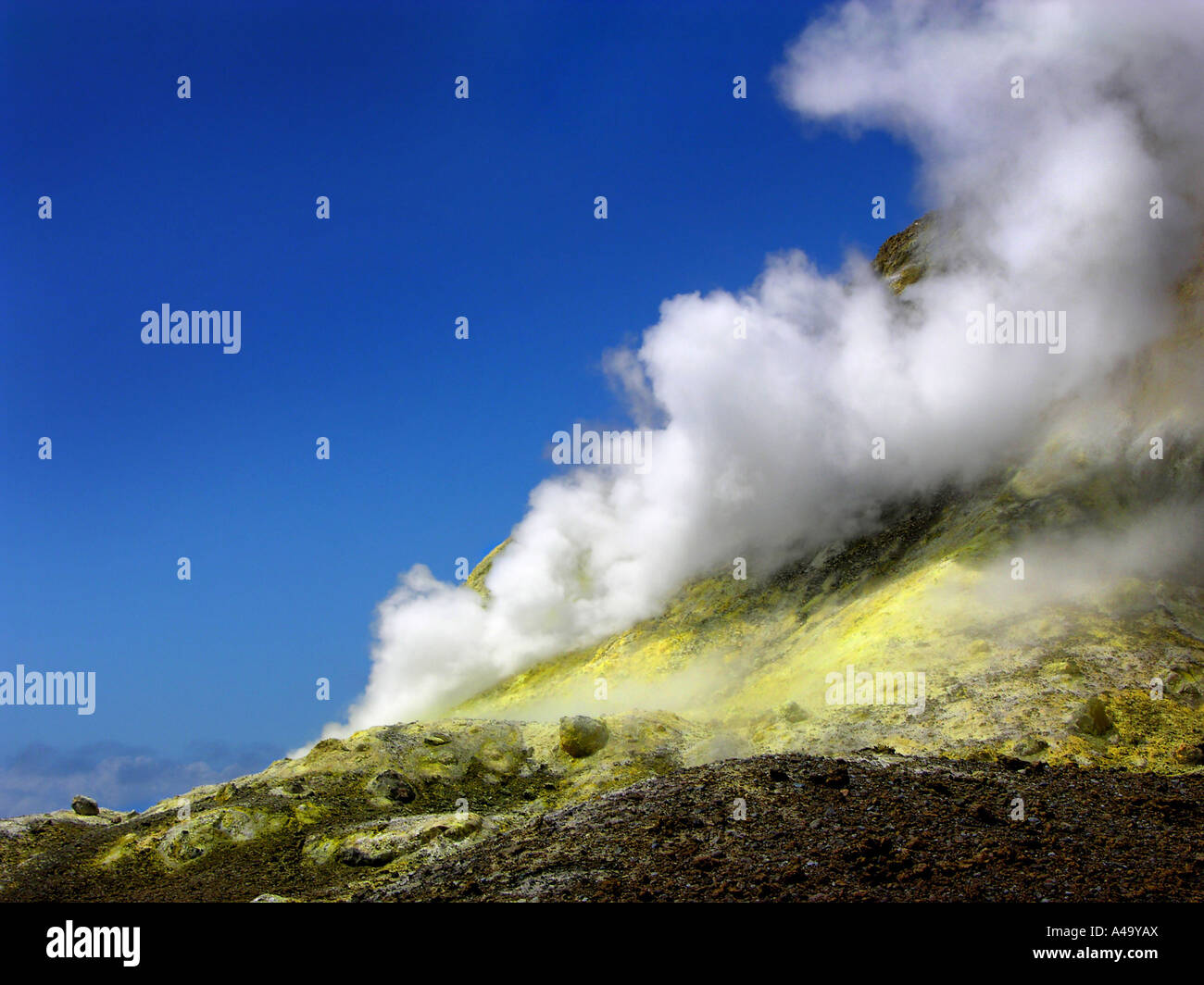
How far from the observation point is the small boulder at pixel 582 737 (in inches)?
1299

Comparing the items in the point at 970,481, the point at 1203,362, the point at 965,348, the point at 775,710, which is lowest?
the point at 775,710

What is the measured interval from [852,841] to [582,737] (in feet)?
56.9

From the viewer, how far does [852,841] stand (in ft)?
55.2

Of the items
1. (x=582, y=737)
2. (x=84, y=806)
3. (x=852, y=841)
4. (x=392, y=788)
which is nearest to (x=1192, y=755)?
(x=852, y=841)

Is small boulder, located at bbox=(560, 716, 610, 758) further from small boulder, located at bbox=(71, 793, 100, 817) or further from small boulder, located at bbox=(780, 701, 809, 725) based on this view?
small boulder, located at bbox=(71, 793, 100, 817)

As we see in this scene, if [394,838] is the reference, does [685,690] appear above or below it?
above

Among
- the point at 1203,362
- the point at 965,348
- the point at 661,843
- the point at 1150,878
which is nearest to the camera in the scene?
the point at 1150,878

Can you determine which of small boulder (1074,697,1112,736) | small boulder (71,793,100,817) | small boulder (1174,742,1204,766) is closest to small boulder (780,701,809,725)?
small boulder (1074,697,1112,736)

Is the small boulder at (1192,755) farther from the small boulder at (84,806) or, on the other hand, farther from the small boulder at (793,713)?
the small boulder at (84,806)
